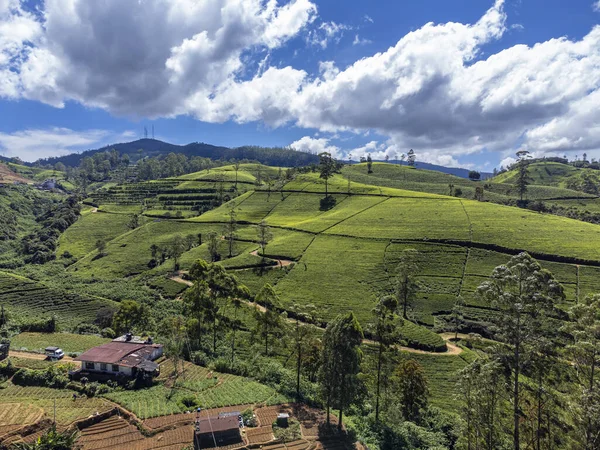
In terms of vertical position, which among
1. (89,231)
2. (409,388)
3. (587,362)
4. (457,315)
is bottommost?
(409,388)

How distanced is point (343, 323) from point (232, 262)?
195ft

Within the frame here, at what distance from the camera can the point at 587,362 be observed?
2100 cm

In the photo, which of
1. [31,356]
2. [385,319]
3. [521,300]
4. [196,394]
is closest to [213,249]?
[31,356]

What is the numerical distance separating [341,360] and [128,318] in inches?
1649

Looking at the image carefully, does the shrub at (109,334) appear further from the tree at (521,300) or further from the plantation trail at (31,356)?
the tree at (521,300)

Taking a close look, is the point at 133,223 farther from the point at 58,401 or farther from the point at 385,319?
the point at 385,319

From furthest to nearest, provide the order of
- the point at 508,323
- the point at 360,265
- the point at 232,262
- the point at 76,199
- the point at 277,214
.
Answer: the point at 76,199 < the point at 277,214 < the point at 232,262 < the point at 360,265 < the point at 508,323

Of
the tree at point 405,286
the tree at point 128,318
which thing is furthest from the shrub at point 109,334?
the tree at point 405,286

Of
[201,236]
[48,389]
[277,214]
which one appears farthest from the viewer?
[277,214]

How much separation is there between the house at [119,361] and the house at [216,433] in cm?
1344

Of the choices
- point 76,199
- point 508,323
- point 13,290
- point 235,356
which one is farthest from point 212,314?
point 76,199

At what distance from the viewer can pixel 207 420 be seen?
31719mm

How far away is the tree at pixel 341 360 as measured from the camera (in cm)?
3288

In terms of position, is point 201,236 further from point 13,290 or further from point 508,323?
point 508,323
